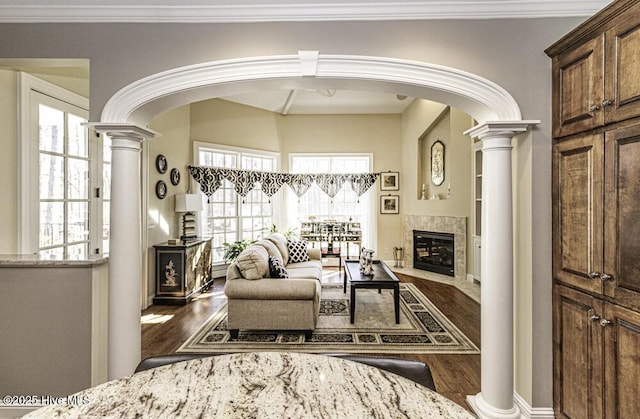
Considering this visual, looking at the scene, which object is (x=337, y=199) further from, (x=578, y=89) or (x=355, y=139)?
(x=578, y=89)

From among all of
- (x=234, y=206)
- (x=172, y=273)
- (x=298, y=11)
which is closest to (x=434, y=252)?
(x=234, y=206)

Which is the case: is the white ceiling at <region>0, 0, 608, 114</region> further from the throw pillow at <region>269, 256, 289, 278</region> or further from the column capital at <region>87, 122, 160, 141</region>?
the throw pillow at <region>269, 256, 289, 278</region>

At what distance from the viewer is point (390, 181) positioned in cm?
730

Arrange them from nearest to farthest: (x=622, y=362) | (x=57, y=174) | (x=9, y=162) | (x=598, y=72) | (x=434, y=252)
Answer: (x=622, y=362), (x=598, y=72), (x=9, y=162), (x=57, y=174), (x=434, y=252)

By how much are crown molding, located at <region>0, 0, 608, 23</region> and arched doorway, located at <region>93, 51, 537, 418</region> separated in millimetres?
289

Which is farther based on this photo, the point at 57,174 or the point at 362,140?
the point at 362,140

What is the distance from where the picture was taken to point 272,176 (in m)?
6.78

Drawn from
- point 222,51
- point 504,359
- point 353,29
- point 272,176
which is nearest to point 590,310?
point 504,359

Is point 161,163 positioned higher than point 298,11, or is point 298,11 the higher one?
point 298,11

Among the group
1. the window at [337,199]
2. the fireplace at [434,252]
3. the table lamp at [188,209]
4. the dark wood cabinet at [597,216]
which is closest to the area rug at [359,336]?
the dark wood cabinet at [597,216]

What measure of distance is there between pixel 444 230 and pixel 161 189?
4.71m

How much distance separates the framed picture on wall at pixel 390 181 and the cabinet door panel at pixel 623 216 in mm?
5607

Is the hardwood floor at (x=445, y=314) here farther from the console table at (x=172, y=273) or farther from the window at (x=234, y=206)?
the window at (x=234, y=206)

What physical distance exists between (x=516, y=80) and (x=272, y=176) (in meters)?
5.12
